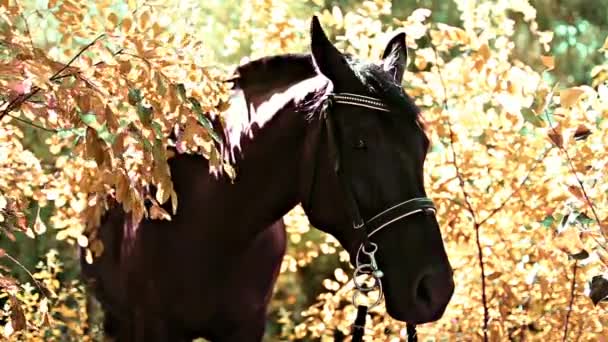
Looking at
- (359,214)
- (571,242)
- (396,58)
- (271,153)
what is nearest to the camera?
(571,242)

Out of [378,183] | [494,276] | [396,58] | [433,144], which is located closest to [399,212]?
→ [378,183]

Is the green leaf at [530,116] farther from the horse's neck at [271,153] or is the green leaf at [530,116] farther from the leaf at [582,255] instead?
the horse's neck at [271,153]

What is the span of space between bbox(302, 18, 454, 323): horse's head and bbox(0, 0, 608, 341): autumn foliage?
237 mm

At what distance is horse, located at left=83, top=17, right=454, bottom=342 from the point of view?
2.76 metres

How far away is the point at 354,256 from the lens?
2.83 meters

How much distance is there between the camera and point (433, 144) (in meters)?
4.41

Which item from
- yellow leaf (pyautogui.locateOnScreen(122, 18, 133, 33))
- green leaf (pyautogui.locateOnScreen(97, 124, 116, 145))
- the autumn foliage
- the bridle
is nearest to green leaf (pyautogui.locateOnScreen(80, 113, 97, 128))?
the autumn foliage

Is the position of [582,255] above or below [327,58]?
below

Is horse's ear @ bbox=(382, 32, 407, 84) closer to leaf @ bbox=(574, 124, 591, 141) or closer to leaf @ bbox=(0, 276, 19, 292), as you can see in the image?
leaf @ bbox=(574, 124, 591, 141)

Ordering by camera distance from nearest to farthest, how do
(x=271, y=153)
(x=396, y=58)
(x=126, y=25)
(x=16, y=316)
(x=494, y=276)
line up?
(x=16, y=316) → (x=126, y=25) → (x=271, y=153) → (x=396, y=58) → (x=494, y=276)

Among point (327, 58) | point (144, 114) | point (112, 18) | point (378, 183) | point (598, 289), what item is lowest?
point (598, 289)

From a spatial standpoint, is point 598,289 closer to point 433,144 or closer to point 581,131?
point 581,131

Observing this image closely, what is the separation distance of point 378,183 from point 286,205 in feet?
1.50

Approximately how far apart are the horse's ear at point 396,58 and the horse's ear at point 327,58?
0.26 meters
